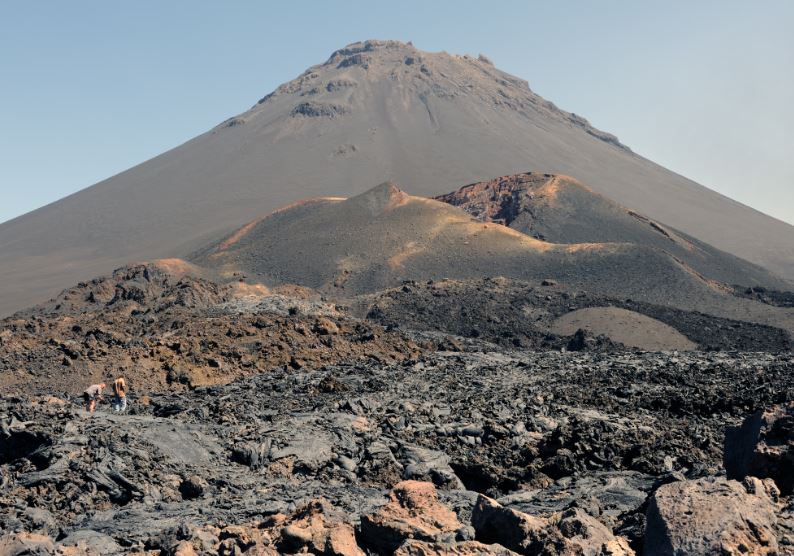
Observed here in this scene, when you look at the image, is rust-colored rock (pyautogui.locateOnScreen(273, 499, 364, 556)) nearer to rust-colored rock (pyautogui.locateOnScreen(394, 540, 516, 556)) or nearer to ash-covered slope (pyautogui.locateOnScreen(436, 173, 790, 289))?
rust-colored rock (pyautogui.locateOnScreen(394, 540, 516, 556))

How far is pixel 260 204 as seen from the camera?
10581 cm

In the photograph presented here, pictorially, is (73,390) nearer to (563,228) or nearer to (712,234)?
(563,228)

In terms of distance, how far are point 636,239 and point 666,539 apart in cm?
6650

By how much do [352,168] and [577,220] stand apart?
51.1 m

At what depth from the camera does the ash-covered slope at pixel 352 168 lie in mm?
99938

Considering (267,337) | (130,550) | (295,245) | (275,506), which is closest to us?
(130,550)

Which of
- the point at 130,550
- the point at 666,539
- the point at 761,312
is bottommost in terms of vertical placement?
the point at 761,312

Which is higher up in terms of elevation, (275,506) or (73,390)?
(275,506)

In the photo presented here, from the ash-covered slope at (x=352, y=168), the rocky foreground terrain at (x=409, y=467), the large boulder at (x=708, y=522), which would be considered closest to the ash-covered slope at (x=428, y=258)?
the ash-covered slope at (x=352, y=168)

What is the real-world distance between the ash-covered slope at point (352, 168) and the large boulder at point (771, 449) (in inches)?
2795

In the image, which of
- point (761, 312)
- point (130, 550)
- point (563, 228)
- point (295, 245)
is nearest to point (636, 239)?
point (563, 228)

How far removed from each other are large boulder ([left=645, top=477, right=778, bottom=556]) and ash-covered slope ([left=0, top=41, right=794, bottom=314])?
236ft

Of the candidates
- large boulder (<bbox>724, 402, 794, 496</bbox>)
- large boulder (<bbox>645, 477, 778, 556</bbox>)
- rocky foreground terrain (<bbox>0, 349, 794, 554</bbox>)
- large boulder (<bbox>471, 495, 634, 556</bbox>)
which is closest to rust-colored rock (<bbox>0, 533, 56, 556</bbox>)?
rocky foreground terrain (<bbox>0, 349, 794, 554</bbox>)

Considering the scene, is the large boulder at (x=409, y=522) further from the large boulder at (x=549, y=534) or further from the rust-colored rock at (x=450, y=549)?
the rust-colored rock at (x=450, y=549)
